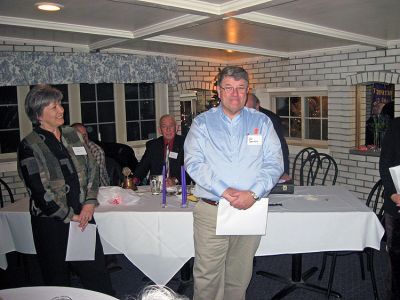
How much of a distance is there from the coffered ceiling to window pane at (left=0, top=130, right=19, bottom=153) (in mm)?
1094

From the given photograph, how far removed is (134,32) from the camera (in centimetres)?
397

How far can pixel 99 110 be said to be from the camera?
18.0 feet

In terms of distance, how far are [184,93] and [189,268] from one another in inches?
142

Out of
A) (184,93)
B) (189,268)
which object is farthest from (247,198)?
(184,93)

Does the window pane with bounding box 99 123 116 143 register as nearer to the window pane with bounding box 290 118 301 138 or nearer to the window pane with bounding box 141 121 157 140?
the window pane with bounding box 141 121 157 140

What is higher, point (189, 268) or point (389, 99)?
point (389, 99)

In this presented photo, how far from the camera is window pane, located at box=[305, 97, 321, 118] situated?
5605 mm

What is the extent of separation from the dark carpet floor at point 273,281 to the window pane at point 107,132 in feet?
6.81

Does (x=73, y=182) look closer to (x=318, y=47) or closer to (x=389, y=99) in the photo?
(x=318, y=47)

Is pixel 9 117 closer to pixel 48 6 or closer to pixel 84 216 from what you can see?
pixel 48 6

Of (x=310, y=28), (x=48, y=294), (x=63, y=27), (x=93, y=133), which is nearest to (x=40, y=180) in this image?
(x=48, y=294)

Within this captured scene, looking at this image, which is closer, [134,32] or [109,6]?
[109,6]

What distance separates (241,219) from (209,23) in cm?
211

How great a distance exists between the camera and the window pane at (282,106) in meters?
6.05
